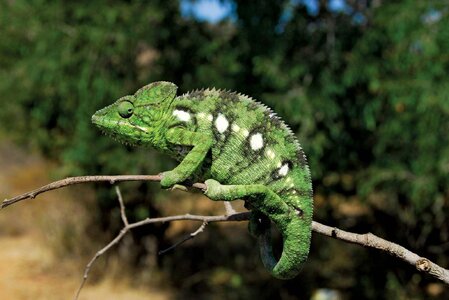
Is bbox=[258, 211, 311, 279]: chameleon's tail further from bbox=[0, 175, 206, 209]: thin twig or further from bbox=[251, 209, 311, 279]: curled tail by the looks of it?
bbox=[0, 175, 206, 209]: thin twig

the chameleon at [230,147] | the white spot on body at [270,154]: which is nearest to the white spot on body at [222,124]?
the chameleon at [230,147]

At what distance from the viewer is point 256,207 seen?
5.66ft

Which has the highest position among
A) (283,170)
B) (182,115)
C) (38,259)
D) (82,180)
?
(38,259)

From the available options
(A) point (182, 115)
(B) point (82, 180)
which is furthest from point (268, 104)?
(B) point (82, 180)

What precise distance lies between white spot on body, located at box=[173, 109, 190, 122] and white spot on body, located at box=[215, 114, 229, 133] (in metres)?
0.09

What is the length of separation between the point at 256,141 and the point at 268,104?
13.8ft

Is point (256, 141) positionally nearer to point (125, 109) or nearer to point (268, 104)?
point (125, 109)

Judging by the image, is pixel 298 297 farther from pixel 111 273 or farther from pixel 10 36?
pixel 10 36

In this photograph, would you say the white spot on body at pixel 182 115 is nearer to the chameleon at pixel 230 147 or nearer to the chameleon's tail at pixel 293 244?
the chameleon at pixel 230 147

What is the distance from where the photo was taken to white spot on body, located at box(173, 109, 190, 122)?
1.78m

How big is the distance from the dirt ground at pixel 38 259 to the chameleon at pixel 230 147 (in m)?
6.42

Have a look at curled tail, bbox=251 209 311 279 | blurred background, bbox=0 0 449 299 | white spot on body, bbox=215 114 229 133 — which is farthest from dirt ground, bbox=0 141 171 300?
white spot on body, bbox=215 114 229 133

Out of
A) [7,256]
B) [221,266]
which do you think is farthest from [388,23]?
[7,256]

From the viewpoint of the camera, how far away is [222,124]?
1.74 m
